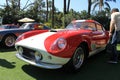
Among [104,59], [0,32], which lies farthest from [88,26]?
[0,32]

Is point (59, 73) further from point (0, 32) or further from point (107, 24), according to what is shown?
point (107, 24)

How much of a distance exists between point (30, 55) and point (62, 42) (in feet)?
3.10

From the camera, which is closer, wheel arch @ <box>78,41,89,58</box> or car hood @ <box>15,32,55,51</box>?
car hood @ <box>15,32,55,51</box>

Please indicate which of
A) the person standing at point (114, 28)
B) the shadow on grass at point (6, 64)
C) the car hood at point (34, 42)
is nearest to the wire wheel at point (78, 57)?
the car hood at point (34, 42)

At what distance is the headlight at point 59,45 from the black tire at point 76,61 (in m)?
0.44

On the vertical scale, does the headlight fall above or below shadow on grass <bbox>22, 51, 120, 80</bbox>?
above

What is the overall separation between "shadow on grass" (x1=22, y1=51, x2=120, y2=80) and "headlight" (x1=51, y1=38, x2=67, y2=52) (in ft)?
2.31

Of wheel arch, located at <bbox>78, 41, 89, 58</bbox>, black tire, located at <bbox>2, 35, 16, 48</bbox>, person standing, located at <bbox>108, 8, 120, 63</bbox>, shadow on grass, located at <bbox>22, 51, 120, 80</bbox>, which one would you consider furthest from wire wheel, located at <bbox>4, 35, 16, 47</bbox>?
person standing, located at <bbox>108, 8, 120, 63</bbox>

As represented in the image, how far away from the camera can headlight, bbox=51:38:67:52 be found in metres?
4.72

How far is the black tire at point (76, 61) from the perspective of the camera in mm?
4994

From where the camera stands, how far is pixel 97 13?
69.5 feet

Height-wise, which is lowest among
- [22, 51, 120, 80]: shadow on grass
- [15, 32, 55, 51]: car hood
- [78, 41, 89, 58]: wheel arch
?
[22, 51, 120, 80]: shadow on grass

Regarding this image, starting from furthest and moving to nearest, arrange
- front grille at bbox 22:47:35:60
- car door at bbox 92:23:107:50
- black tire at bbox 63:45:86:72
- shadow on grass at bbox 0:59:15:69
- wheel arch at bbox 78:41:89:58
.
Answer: car door at bbox 92:23:107:50
shadow on grass at bbox 0:59:15:69
wheel arch at bbox 78:41:89:58
front grille at bbox 22:47:35:60
black tire at bbox 63:45:86:72

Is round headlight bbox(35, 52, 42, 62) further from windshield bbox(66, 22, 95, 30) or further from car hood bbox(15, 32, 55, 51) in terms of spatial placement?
windshield bbox(66, 22, 95, 30)
